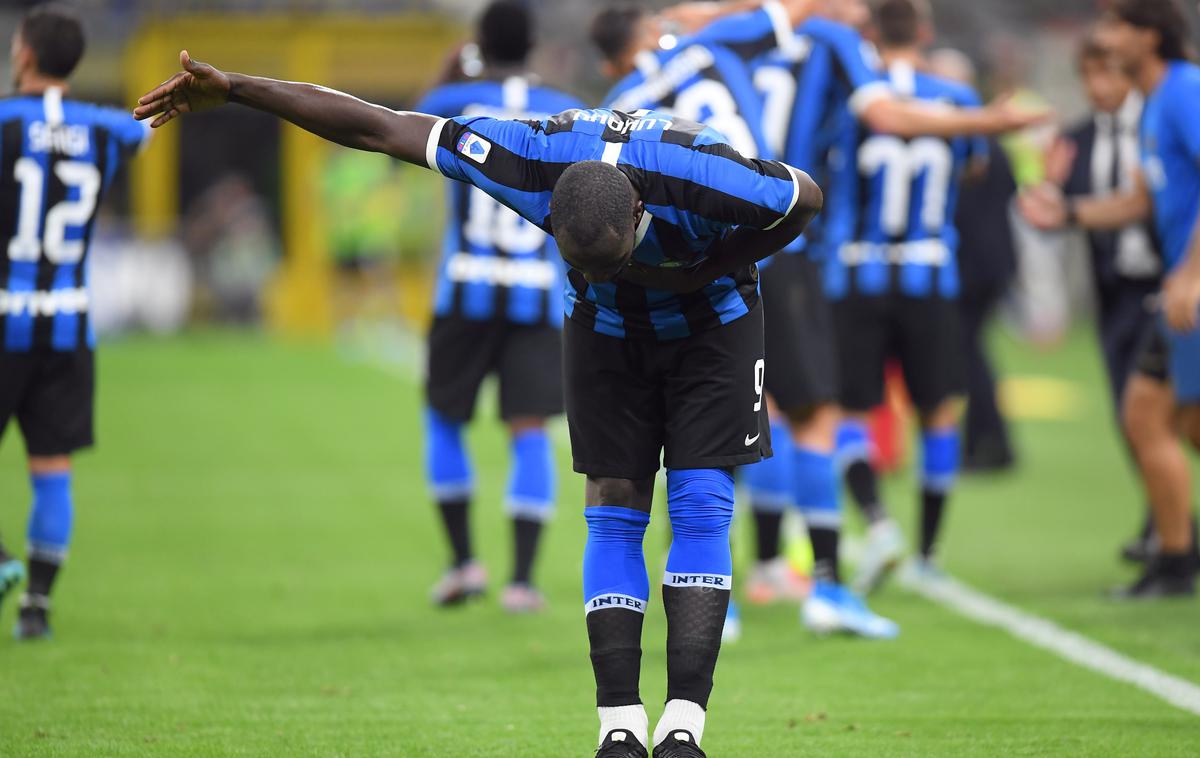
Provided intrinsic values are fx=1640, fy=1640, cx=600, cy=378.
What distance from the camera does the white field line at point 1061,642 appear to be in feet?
17.5

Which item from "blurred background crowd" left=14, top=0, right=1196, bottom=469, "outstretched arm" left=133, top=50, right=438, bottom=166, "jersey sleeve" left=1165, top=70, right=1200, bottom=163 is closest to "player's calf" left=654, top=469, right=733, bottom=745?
"outstretched arm" left=133, top=50, right=438, bottom=166

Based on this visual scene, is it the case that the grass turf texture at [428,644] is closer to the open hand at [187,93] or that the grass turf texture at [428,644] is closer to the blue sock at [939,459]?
the blue sock at [939,459]

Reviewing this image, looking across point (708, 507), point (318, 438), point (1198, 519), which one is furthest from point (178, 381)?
point (708, 507)

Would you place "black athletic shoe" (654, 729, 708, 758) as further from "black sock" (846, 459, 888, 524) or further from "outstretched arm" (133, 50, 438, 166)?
"black sock" (846, 459, 888, 524)

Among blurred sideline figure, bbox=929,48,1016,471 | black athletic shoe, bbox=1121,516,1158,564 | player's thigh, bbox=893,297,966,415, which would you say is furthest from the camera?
blurred sideline figure, bbox=929,48,1016,471

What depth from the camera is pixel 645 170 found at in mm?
4012

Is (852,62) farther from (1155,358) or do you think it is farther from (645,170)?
(645,170)

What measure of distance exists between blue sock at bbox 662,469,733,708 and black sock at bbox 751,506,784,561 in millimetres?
2668

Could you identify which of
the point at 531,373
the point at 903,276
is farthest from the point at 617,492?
the point at 903,276

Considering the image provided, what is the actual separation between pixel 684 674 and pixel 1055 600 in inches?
131

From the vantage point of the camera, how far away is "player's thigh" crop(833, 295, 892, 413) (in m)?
7.63

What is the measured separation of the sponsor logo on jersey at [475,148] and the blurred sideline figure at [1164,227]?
10.3 ft

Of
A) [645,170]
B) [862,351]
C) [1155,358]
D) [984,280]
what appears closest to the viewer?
[645,170]

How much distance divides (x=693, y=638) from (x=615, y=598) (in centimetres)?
24
